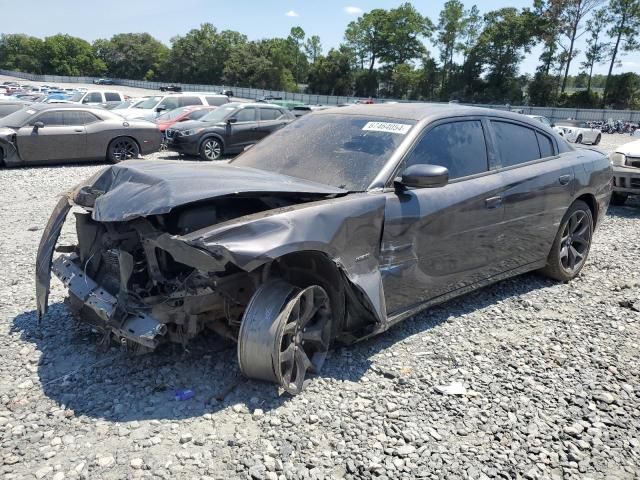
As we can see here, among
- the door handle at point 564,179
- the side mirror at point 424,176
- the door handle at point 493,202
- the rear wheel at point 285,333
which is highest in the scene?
the side mirror at point 424,176

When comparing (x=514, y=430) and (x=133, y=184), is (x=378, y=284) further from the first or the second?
(x=133, y=184)

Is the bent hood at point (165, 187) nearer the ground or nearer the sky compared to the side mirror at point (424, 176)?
nearer the ground

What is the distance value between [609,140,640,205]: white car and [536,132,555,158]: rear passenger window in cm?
473

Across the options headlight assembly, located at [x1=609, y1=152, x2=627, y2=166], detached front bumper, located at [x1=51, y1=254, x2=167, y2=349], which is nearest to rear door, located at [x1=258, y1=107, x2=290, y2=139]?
headlight assembly, located at [x1=609, y1=152, x2=627, y2=166]

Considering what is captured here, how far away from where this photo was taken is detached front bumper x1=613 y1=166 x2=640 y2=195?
341 inches

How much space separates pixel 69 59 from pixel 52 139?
114072mm

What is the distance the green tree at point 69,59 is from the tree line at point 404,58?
0.20 m

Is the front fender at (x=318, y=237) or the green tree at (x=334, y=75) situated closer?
the front fender at (x=318, y=237)

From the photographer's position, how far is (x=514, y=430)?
9.28ft

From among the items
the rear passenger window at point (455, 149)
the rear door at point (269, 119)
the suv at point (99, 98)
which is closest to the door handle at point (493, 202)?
the rear passenger window at point (455, 149)

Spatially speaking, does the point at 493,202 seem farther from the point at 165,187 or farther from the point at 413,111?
the point at 165,187

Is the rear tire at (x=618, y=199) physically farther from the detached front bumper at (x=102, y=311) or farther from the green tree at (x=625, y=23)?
the green tree at (x=625, y=23)

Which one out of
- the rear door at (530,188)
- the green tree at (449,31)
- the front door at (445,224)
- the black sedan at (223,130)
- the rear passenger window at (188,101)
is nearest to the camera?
the front door at (445,224)

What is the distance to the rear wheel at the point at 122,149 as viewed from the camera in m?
12.5
